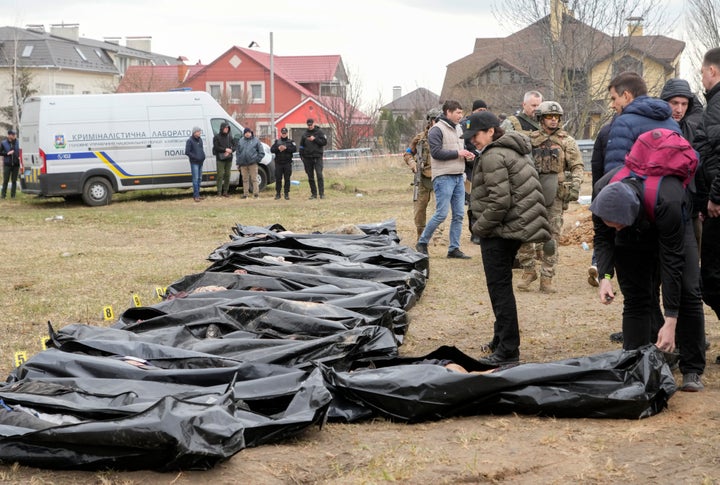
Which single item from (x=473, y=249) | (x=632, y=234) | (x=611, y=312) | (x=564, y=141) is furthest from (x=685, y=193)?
(x=473, y=249)

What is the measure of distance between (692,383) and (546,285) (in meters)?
3.57

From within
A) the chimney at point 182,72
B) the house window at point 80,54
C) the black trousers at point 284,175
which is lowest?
the black trousers at point 284,175

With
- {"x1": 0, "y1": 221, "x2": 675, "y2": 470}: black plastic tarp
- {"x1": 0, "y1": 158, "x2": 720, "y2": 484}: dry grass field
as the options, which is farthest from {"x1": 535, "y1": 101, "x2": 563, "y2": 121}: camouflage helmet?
{"x1": 0, "y1": 221, "x2": 675, "y2": 470}: black plastic tarp

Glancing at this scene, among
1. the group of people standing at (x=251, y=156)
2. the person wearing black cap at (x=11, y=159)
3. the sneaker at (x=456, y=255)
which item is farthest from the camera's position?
the person wearing black cap at (x=11, y=159)

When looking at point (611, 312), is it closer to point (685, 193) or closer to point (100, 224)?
point (685, 193)

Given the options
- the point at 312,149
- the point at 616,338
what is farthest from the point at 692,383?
the point at 312,149

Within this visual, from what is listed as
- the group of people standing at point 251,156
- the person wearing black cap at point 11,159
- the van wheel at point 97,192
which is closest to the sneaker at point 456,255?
the group of people standing at point 251,156

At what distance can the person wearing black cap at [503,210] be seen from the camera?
224 inches

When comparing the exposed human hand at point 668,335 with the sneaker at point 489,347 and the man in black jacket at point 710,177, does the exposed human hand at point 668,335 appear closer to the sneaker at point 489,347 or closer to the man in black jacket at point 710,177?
the man in black jacket at point 710,177

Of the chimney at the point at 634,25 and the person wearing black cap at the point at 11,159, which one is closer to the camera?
the person wearing black cap at the point at 11,159

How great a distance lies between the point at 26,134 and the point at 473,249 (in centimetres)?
1200

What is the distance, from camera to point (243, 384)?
4441 millimetres

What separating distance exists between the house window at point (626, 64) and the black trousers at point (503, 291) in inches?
944

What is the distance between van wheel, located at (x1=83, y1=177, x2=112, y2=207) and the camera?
63.7 feet
